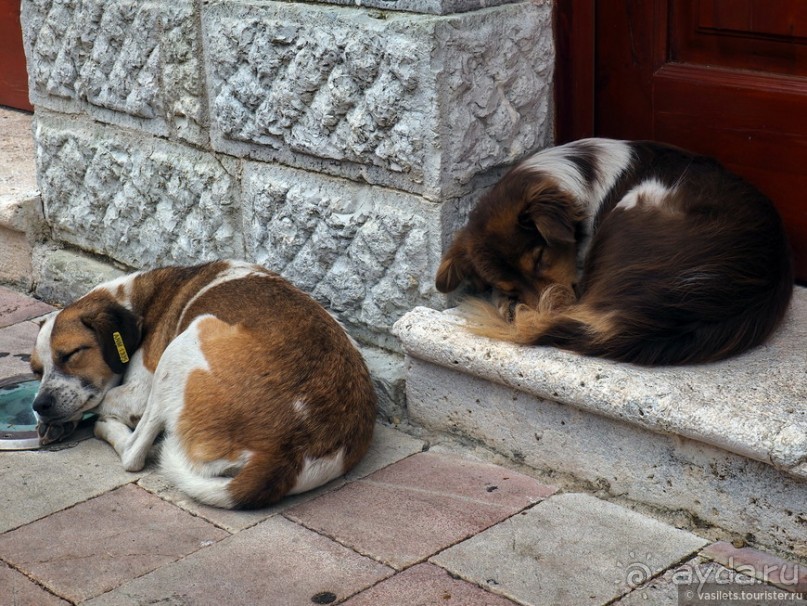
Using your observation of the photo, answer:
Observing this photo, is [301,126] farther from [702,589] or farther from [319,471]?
[702,589]

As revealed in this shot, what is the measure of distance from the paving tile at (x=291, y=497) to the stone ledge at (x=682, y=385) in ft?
1.17

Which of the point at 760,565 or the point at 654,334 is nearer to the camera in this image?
the point at 760,565

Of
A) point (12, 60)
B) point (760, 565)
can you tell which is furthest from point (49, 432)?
point (12, 60)

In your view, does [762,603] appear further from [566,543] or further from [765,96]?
[765,96]

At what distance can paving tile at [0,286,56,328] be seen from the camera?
17.1 feet

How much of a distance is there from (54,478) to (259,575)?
108 centimetres

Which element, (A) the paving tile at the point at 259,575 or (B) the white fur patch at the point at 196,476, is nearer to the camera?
(A) the paving tile at the point at 259,575

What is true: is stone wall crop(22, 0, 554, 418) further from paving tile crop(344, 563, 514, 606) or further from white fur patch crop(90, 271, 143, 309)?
paving tile crop(344, 563, 514, 606)

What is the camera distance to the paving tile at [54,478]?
3498 millimetres

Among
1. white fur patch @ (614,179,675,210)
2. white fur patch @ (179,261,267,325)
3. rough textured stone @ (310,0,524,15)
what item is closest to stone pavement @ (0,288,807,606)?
white fur patch @ (179,261,267,325)

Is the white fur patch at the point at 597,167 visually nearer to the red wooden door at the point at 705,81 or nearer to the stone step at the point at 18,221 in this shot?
the red wooden door at the point at 705,81

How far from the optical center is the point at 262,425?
3.35m

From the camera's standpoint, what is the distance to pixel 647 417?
123 inches

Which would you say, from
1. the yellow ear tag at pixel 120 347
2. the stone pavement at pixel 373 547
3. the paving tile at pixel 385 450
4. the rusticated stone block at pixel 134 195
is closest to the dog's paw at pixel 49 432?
the stone pavement at pixel 373 547
